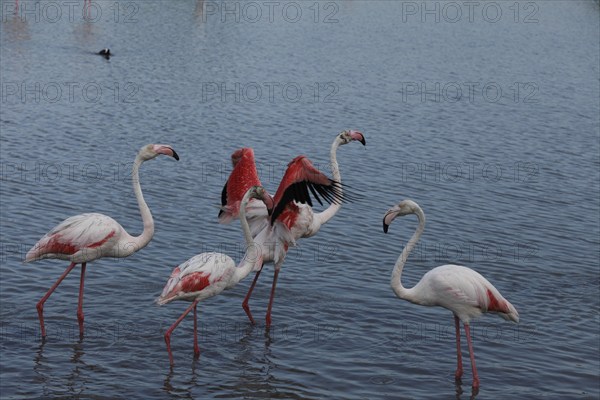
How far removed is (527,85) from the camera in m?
27.5

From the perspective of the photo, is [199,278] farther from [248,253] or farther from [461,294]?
[461,294]

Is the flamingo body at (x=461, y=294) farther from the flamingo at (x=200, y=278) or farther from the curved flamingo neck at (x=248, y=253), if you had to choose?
the flamingo at (x=200, y=278)

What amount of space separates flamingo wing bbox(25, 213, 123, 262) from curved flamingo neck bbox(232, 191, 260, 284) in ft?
4.00

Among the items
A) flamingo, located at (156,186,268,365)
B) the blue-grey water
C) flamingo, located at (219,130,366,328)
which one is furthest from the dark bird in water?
flamingo, located at (156,186,268,365)

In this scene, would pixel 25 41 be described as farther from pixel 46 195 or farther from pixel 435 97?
pixel 46 195

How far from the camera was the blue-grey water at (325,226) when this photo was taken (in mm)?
9438

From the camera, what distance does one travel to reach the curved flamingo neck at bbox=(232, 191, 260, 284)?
955cm

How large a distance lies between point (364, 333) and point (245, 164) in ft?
7.10

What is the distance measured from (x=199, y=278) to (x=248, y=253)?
86 centimetres

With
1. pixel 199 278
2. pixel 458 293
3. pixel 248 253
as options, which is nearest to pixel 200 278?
pixel 199 278

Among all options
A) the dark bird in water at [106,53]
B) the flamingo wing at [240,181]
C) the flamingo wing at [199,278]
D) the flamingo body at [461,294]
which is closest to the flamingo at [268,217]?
the flamingo wing at [240,181]

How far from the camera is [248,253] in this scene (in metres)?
9.90

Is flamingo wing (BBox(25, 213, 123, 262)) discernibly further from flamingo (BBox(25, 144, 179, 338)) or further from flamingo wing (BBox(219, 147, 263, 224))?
flamingo wing (BBox(219, 147, 263, 224))

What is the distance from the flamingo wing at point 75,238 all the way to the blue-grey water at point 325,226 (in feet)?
2.78
